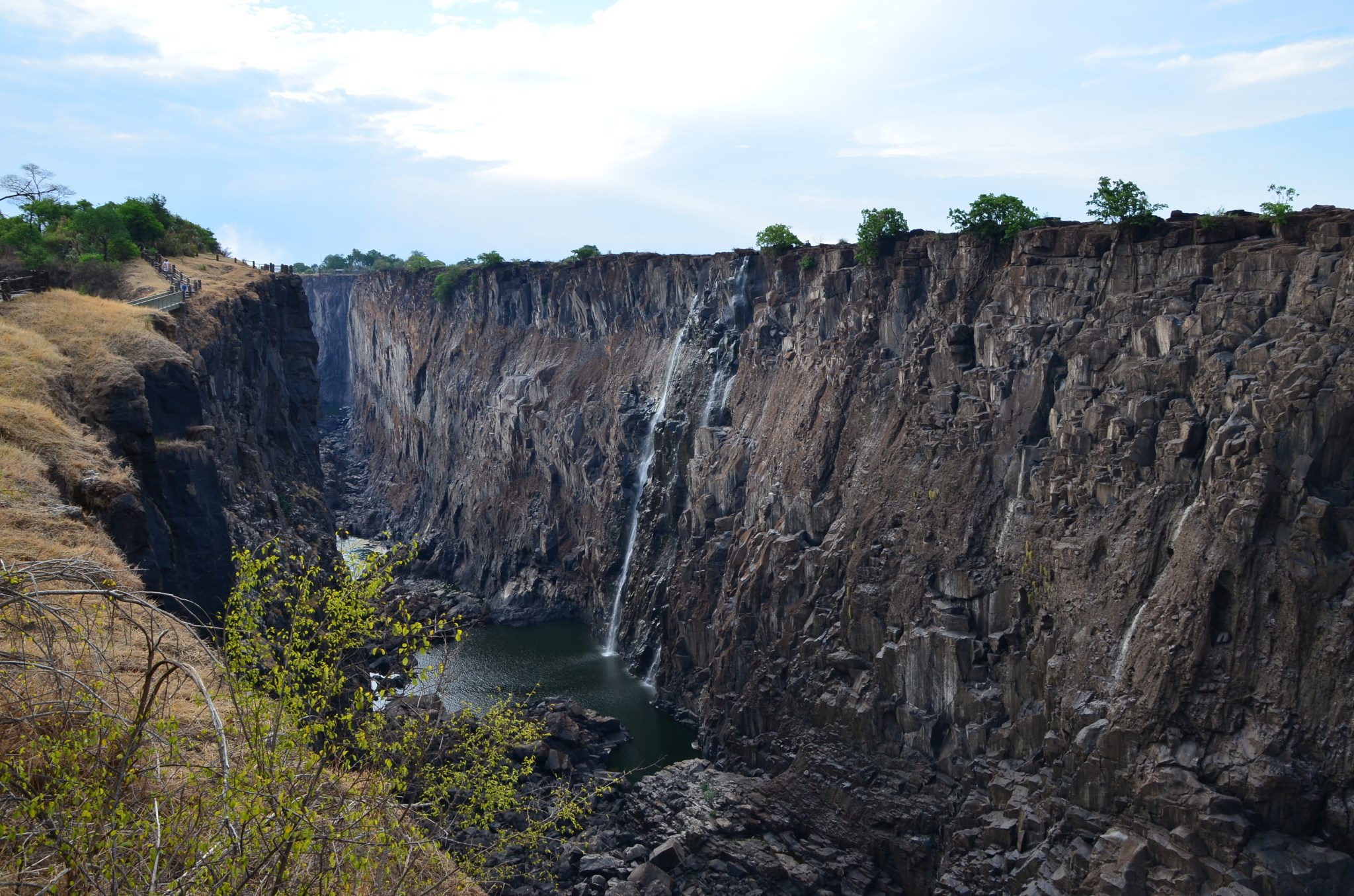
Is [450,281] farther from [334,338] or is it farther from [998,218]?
[998,218]

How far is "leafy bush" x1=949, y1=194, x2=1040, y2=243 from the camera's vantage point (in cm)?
3822

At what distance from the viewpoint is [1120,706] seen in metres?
28.5

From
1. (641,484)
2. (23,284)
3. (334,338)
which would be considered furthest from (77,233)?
(334,338)

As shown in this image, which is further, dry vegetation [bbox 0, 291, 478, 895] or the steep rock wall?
the steep rock wall

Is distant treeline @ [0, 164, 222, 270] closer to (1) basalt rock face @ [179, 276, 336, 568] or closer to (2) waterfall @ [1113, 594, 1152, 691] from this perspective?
(1) basalt rock face @ [179, 276, 336, 568]

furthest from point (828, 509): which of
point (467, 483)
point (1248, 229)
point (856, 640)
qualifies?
point (467, 483)

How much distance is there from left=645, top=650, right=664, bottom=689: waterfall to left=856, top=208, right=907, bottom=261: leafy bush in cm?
2356

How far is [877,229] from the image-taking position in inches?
1750

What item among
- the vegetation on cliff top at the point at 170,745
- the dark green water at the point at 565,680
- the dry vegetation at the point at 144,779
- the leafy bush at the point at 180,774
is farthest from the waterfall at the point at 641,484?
the leafy bush at the point at 180,774

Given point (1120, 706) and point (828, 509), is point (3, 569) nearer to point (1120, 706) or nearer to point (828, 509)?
point (1120, 706)

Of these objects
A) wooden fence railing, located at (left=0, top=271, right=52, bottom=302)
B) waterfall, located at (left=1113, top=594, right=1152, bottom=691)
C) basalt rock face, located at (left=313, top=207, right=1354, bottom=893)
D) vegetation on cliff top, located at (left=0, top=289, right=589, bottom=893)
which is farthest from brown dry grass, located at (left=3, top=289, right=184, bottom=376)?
waterfall, located at (left=1113, top=594, right=1152, bottom=691)

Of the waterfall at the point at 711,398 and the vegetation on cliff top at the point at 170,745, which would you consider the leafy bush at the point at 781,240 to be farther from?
the vegetation on cliff top at the point at 170,745

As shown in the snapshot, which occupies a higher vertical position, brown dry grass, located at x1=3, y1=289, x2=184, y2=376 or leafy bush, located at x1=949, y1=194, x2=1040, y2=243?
leafy bush, located at x1=949, y1=194, x2=1040, y2=243

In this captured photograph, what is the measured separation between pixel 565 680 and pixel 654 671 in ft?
16.7
